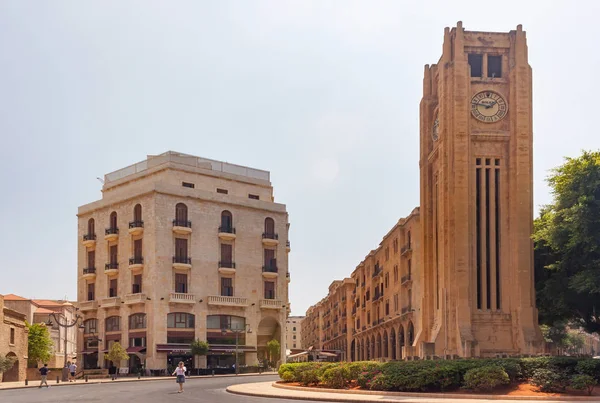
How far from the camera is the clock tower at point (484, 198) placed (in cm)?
3903

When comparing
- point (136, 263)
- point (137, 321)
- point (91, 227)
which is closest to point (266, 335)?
point (137, 321)

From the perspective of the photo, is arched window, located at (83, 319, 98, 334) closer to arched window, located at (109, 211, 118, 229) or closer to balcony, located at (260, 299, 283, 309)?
arched window, located at (109, 211, 118, 229)

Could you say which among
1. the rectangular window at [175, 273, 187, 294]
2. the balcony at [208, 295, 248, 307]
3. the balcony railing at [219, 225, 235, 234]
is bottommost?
the balcony at [208, 295, 248, 307]

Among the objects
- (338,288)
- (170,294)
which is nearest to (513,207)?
(170,294)

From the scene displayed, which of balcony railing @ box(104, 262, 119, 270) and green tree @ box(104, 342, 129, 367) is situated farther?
balcony railing @ box(104, 262, 119, 270)

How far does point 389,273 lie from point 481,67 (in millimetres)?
32925

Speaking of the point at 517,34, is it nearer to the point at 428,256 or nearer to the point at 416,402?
the point at 428,256

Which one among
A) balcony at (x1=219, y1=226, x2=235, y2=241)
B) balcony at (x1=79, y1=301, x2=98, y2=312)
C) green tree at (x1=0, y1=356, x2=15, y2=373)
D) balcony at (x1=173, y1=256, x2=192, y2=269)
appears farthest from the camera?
balcony at (x1=79, y1=301, x2=98, y2=312)

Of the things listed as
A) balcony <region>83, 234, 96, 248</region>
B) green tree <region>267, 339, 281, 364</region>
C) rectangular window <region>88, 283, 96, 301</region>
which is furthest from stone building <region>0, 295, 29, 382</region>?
green tree <region>267, 339, 281, 364</region>

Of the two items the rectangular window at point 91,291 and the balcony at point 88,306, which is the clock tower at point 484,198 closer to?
the balcony at point 88,306

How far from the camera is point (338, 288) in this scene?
107500 millimetres

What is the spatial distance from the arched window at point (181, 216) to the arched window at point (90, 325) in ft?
46.8

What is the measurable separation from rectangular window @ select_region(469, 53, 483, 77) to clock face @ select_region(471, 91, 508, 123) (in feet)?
4.59

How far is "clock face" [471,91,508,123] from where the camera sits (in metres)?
41.3
